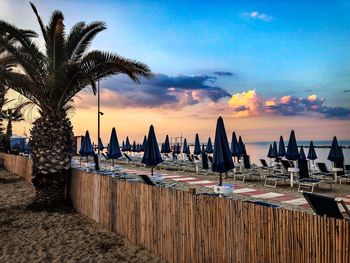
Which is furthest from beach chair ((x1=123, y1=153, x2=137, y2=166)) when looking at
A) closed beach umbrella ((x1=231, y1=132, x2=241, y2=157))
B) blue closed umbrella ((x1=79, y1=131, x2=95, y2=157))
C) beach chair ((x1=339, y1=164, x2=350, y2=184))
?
beach chair ((x1=339, y1=164, x2=350, y2=184))

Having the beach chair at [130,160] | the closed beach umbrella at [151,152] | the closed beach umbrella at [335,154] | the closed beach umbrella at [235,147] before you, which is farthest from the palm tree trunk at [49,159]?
the beach chair at [130,160]

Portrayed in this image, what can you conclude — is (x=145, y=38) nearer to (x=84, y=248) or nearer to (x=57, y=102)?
(x=57, y=102)

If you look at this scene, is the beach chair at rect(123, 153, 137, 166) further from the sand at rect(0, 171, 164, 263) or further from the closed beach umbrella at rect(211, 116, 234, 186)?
the closed beach umbrella at rect(211, 116, 234, 186)

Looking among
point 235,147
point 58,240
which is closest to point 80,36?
point 58,240

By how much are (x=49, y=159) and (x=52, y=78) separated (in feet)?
7.12

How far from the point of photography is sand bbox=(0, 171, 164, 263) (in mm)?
5203

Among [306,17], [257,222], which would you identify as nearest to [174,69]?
[306,17]

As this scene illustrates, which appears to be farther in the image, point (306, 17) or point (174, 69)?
point (174, 69)

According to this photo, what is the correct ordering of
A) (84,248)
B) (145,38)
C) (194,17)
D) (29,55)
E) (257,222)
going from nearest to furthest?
(257,222) < (84,248) < (29,55) < (194,17) < (145,38)

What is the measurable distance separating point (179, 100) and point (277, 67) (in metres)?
10.1

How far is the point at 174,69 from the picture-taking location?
1712 centimetres

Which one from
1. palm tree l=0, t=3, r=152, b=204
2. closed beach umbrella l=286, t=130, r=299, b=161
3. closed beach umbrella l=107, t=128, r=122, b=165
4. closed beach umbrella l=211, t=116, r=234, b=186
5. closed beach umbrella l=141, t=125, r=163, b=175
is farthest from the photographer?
closed beach umbrella l=107, t=128, r=122, b=165

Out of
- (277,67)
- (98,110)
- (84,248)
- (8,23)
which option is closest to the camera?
(84,248)

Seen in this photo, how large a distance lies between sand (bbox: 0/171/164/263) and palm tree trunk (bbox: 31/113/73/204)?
667 mm
